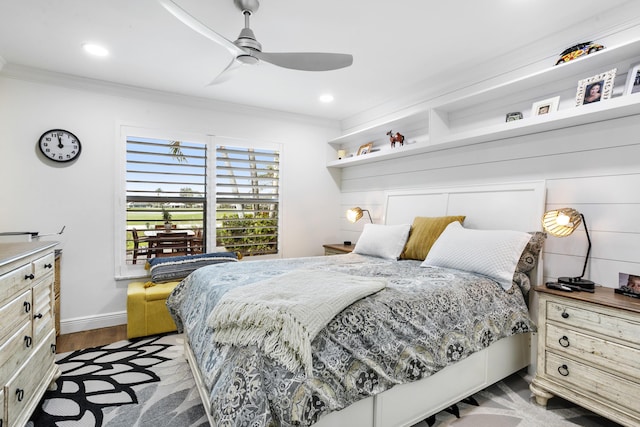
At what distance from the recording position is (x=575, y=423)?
1.82 metres

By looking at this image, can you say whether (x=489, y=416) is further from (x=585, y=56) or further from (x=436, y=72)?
(x=436, y=72)

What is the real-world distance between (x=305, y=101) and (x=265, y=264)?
2.16 m

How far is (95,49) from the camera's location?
259cm

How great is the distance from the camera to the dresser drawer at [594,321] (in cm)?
164

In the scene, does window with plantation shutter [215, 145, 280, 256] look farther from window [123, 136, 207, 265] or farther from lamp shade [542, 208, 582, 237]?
lamp shade [542, 208, 582, 237]

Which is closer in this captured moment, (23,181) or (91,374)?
(91,374)

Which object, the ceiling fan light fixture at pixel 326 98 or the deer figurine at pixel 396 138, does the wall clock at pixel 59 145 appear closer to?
the ceiling fan light fixture at pixel 326 98

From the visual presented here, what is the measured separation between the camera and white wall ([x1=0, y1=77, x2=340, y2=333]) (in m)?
2.94

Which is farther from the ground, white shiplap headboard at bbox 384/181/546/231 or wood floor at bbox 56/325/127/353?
white shiplap headboard at bbox 384/181/546/231

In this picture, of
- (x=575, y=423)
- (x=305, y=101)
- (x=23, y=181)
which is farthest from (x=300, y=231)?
(x=575, y=423)

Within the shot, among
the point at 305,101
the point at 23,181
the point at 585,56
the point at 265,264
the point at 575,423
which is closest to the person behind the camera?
the point at 575,423

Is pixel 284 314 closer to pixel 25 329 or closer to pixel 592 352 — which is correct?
pixel 25 329

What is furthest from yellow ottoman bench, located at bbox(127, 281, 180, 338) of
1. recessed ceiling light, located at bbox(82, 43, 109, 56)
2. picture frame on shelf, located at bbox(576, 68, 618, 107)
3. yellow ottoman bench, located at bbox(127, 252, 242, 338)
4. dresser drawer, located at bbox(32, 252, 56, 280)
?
picture frame on shelf, located at bbox(576, 68, 618, 107)

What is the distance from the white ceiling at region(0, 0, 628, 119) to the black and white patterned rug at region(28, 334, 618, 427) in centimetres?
245
